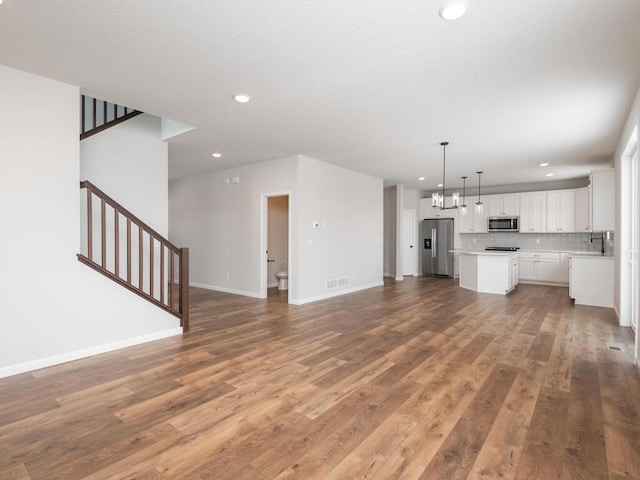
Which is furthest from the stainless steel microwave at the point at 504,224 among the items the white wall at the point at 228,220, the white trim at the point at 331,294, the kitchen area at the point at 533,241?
the white wall at the point at 228,220

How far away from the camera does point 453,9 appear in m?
2.05

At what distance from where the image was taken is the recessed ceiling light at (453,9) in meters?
2.00

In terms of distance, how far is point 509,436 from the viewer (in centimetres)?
200

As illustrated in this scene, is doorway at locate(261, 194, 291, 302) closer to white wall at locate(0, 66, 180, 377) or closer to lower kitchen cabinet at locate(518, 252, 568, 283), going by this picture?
white wall at locate(0, 66, 180, 377)

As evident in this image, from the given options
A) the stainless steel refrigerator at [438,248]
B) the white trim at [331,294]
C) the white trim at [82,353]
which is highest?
the stainless steel refrigerator at [438,248]

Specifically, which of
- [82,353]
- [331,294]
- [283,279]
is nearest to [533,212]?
[331,294]

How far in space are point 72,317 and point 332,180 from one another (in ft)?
15.7

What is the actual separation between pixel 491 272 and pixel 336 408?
589 cm

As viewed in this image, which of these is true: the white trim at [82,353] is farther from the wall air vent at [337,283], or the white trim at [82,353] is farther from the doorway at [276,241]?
the doorway at [276,241]

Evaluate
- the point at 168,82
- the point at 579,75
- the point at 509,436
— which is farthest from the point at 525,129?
the point at 168,82

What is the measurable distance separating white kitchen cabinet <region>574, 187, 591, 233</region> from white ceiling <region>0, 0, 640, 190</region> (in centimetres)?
301

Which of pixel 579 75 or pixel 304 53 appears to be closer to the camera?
pixel 304 53

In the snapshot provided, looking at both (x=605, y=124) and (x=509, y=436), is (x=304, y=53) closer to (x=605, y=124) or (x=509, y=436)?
(x=509, y=436)

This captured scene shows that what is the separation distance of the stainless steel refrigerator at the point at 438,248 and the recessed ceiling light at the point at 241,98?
765 centimetres
